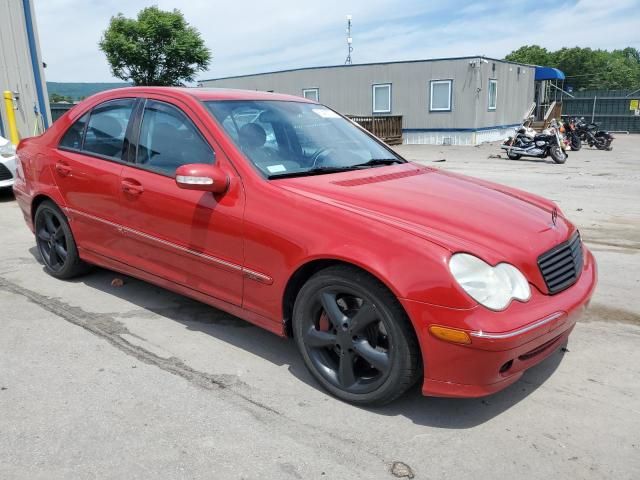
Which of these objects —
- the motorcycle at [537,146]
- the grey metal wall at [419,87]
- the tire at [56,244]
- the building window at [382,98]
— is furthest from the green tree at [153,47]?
the tire at [56,244]

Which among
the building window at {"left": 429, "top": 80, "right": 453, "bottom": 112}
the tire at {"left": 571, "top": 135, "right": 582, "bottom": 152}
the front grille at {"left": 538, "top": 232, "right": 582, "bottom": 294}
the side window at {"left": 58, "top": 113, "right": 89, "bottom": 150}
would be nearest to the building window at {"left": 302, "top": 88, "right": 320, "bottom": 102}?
the building window at {"left": 429, "top": 80, "right": 453, "bottom": 112}

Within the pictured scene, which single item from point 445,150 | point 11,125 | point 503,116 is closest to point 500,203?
point 11,125

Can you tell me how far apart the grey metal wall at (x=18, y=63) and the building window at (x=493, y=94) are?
64.8 feet

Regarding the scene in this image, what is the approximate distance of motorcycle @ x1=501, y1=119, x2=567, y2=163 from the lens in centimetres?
1664

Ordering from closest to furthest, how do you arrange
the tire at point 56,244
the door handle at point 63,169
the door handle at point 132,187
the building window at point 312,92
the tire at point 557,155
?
the door handle at point 132,187 → the door handle at point 63,169 → the tire at point 56,244 → the tire at point 557,155 → the building window at point 312,92

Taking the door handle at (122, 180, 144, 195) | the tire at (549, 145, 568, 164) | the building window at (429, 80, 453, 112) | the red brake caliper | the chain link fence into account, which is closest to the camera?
the red brake caliper

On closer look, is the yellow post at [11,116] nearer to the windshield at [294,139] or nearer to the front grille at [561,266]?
the windshield at [294,139]

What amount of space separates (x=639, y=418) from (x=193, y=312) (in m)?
2.96

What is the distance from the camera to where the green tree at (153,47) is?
41219 mm

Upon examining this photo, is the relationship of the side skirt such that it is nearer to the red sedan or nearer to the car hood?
the red sedan

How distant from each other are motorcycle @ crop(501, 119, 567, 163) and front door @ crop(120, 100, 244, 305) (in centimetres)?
1519

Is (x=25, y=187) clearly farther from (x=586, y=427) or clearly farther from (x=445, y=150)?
(x=445, y=150)

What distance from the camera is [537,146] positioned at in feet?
56.3

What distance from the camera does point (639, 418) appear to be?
2.82 meters
